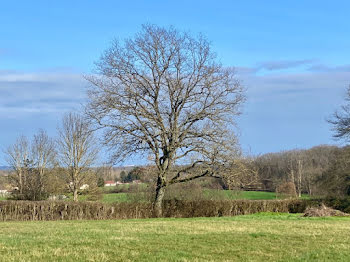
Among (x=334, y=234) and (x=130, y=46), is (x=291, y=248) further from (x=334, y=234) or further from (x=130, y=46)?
(x=130, y=46)

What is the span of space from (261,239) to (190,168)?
17.3 metres

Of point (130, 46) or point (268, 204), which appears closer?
point (130, 46)

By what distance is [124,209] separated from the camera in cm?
2708

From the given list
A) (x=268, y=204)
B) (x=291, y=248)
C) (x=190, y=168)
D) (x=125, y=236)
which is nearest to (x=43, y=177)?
(x=190, y=168)

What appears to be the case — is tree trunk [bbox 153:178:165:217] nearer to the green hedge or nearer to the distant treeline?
the green hedge

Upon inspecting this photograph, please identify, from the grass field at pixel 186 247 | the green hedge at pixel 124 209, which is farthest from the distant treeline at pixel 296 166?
the grass field at pixel 186 247

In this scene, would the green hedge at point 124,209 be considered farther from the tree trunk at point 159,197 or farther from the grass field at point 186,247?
the grass field at point 186,247

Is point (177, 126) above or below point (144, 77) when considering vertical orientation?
below

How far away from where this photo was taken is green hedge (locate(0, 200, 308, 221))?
2531 cm

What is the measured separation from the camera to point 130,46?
28.8 m

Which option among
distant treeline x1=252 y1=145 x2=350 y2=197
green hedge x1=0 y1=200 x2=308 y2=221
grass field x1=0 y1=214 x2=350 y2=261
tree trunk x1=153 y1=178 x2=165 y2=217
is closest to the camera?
grass field x1=0 y1=214 x2=350 y2=261

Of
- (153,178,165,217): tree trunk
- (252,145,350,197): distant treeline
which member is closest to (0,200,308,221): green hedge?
(153,178,165,217): tree trunk

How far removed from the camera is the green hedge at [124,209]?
83.0 ft

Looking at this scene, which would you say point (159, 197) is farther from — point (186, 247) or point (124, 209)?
point (186, 247)
